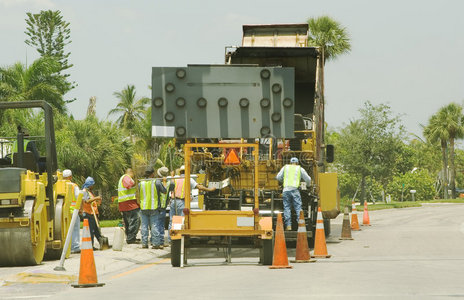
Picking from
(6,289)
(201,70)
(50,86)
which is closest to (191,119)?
(201,70)

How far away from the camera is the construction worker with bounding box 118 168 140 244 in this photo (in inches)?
779

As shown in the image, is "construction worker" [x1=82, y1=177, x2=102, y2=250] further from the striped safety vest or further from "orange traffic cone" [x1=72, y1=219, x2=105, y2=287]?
"orange traffic cone" [x1=72, y1=219, x2=105, y2=287]

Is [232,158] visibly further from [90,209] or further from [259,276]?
[259,276]

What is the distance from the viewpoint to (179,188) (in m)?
20.1

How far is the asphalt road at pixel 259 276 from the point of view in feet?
35.4

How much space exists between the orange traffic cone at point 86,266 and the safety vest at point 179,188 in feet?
26.1

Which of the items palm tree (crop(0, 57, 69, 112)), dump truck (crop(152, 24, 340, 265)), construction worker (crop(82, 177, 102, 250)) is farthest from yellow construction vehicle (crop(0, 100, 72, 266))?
palm tree (crop(0, 57, 69, 112))

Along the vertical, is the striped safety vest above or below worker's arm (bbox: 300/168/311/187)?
below

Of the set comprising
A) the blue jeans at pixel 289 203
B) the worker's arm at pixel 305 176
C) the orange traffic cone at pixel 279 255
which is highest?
the worker's arm at pixel 305 176

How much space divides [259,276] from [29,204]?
448 cm

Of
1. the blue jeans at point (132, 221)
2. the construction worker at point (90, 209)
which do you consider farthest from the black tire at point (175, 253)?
the blue jeans at point (132, 221)

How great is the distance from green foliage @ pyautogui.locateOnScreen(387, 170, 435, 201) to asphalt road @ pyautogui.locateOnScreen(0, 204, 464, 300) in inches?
2673

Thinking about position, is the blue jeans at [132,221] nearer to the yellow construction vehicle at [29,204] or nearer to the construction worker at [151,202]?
the construction worker at [151,202]

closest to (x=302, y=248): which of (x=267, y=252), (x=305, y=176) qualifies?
(x=267, y=252)
